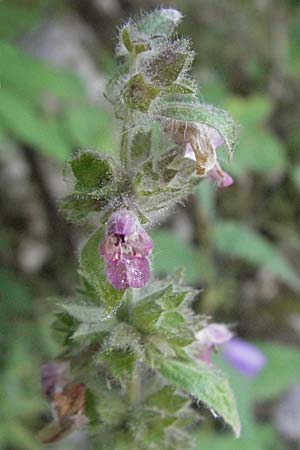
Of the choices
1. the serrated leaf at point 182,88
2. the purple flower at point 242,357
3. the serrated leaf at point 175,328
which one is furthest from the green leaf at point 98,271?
the purple flower at point 242,357

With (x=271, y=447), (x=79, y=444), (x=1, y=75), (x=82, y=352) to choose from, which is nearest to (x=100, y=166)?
(x=82, y=352)

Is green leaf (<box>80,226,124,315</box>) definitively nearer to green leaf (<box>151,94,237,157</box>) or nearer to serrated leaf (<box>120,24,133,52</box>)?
green leaf (<box>151,94,237,157</box>)

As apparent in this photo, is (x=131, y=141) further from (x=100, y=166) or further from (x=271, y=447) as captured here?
(x=271, y=447)

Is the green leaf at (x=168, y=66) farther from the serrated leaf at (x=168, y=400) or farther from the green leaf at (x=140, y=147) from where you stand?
the serrated leaf at (x=168, y=400)

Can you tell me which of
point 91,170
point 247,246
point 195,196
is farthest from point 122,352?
point 195,196

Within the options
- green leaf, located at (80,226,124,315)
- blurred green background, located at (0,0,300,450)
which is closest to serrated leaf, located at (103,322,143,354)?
green leaf, located at (80,226,124,315)

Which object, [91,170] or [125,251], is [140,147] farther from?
[125,251]
